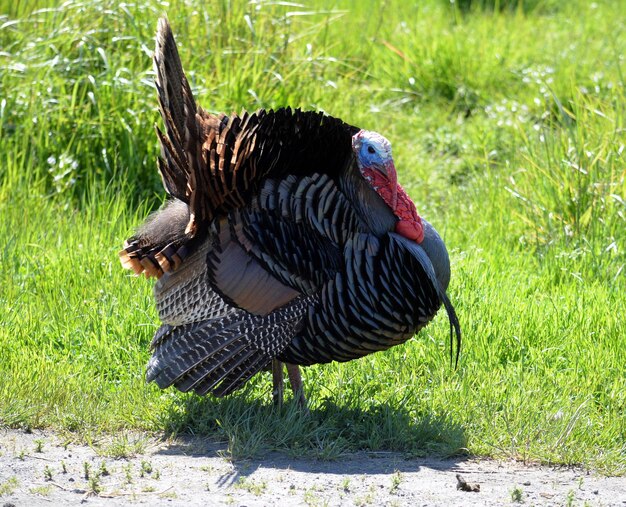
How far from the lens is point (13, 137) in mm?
6730

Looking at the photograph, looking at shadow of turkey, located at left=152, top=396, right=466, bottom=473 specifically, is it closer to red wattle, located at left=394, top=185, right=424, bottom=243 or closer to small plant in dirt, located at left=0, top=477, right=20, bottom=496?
small plant in dirt, located at left=0, top=477, right=20, bottom=496

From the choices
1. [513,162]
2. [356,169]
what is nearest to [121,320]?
[356,169]

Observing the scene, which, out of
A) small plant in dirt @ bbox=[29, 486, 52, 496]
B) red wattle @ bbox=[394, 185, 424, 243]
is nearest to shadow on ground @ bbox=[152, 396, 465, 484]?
small plant in dirt @ bbox=[29, 486, 52, 496]

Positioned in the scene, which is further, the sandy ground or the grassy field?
the grassy field

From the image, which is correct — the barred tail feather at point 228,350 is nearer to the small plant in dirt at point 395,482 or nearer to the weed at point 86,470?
the weed at point 86,470

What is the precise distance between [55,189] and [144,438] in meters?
2.84

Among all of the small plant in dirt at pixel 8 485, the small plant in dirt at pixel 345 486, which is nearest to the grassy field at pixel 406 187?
the small plant in dirt at pixel 345 486

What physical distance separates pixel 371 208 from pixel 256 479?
127 centimetres

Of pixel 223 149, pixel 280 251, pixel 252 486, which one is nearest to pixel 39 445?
→ pixel 252 486

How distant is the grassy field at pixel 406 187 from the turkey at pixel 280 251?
364mm

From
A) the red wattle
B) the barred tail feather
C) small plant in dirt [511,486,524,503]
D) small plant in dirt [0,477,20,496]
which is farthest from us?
the red wattle

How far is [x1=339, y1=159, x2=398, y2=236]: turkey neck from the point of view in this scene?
14.6 ft

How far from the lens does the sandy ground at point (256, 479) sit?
379 centimetres

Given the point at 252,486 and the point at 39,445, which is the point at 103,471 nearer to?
the point at 39,445
